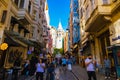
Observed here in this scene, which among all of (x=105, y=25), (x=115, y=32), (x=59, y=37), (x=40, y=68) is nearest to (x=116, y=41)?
(x=115, y=32)

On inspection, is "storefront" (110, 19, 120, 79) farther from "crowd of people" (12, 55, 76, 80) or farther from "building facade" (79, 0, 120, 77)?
"crowd of people" (12, 55, 76, 80)

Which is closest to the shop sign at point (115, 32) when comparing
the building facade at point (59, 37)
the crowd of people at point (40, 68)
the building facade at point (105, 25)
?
the building facade at point (105, 25)

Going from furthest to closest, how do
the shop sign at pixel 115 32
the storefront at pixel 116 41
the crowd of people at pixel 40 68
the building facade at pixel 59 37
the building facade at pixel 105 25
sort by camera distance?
the building facade at pixel 59 37 → the building facade at pixel 105 25 → the shop sign at pixel 115 32 → the storefront at pixel 116 41 → the crowd of people at pixel 40 68

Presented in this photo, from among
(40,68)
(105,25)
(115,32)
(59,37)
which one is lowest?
(40,68)

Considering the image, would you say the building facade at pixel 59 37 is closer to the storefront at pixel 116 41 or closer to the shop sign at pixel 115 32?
the shop sign at pixel 115 32

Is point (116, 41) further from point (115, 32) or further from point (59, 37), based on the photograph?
point (59, 37)

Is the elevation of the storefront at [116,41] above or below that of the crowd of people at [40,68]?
above

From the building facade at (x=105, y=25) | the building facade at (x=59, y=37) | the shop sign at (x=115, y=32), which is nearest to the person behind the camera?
the shop sign at (x=115, y=32)

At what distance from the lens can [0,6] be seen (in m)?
11.9

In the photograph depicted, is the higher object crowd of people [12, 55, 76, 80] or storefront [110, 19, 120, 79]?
storefront [110, 19, 120, 79]

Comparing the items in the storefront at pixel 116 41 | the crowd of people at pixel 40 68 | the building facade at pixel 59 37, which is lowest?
the crowd of people at pixel 40 68

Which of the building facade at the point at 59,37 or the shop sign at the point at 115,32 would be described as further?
the building facade at the point at 59,37

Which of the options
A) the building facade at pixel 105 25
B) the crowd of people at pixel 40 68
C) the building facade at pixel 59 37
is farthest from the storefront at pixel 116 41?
the building facade at pixel 59 37

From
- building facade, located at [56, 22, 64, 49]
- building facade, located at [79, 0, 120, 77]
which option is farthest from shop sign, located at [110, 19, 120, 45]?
building facade, located at [56, 22, 64, 49]
